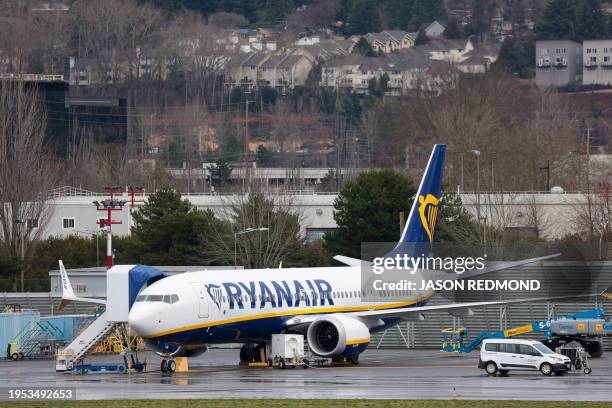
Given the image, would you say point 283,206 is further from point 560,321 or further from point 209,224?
point 560,321

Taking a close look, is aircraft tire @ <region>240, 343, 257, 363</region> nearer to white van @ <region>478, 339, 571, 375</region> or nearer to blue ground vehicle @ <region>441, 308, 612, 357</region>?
white van @ <region>478, 339, 571, 375</region>

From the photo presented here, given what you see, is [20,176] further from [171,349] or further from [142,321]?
[142,321]

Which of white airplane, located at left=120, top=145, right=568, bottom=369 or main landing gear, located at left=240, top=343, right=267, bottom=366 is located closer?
white airplane, located at left=120, top=145, right=568, bottom=369

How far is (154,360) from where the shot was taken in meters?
71.8

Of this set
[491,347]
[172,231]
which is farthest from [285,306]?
A: [172,231]

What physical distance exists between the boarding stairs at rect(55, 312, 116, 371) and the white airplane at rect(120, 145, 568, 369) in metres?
3.58

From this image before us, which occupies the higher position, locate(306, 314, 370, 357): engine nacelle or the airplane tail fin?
the airplane tail fin

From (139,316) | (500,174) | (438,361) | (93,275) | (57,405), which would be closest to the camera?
(57,405)

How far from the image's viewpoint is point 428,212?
69.1 metres

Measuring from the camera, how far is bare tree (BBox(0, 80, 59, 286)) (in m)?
121

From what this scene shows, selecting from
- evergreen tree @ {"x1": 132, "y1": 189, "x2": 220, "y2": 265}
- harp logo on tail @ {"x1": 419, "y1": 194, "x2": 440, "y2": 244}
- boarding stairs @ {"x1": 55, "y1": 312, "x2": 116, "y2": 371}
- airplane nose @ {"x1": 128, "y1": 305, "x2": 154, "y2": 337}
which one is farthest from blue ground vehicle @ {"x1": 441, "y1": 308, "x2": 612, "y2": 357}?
evergreen tree @ {"x1": 132, "y1": 189, "x2": 220, "y2": 265}

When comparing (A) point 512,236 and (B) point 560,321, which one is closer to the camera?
(B) point 560,321

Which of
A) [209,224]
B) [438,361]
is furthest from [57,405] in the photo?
[209,224]

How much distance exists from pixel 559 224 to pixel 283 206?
86.9ft
